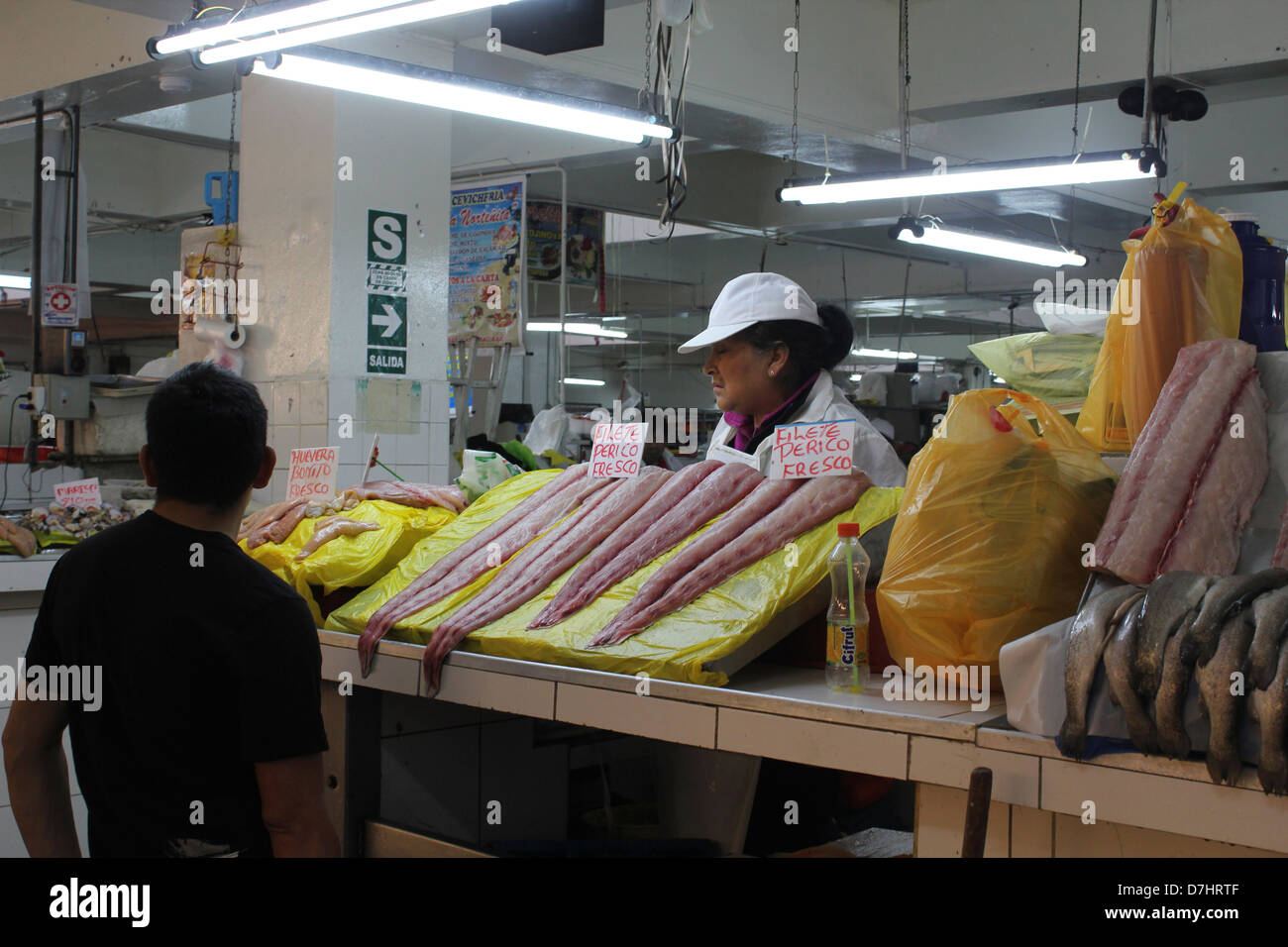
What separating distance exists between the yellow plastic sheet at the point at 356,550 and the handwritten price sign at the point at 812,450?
116cm

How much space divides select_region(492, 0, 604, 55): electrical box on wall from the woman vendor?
185 cm

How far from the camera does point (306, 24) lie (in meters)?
3.36

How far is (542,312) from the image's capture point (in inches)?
671

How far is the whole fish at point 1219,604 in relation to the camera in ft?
5.71

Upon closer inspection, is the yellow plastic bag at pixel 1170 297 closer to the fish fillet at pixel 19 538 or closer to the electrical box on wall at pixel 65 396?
the fish fillet at pixel 19 538

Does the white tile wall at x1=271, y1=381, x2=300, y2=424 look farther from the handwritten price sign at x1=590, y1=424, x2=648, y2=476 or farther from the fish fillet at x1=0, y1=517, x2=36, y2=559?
the handwritten price sign at x1=590, y1=424, x2=648, y2=476

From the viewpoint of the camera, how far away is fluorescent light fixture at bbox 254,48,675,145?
12.5 feet

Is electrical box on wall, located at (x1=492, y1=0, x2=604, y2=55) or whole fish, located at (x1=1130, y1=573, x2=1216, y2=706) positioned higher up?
electrical box on wall, located at (x1=492, y1=0, x2=604, y2=55)

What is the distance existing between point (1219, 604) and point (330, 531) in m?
2.42

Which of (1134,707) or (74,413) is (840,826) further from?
(74,413)

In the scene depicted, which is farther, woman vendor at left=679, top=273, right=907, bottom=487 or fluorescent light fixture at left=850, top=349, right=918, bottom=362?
fluorescent light fixture at left=850, top=349, right=918, bottom=362

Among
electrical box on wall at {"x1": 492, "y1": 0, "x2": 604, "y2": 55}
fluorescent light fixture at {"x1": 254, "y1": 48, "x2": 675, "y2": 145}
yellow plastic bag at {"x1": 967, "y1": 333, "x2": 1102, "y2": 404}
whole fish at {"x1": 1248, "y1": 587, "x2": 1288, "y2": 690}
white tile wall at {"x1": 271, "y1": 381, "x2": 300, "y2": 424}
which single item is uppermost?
electrical box on wall at {"x1": 492, "y1": 0, "x2": 604, "y2": 55}

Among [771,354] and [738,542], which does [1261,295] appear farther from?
[771,354]
